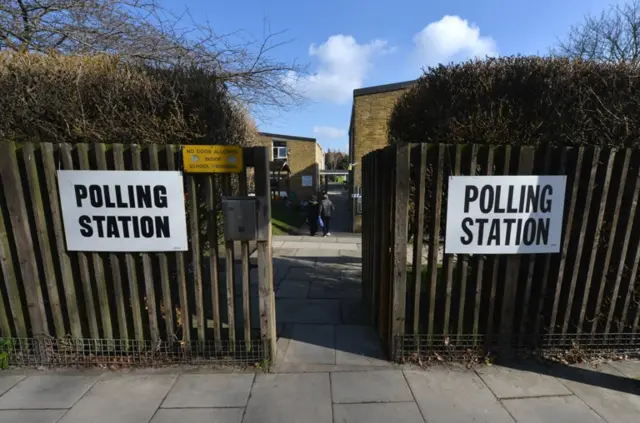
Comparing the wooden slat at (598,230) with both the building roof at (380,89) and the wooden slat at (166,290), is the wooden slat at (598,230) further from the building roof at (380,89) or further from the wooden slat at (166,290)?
the building roof at (380,89)

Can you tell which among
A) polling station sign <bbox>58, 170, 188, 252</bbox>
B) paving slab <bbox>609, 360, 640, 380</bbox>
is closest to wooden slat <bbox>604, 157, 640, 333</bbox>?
paving slab <bbox>609, 360, 640, 380</bbox>

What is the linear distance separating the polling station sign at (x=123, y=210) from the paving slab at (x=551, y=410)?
311 centimetres

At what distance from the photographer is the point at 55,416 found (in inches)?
94.6

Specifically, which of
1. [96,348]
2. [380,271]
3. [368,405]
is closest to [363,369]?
[368,405]

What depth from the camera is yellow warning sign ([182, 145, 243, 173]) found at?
106 inches

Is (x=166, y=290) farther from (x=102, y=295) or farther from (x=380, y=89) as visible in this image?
(x=380, y=89)

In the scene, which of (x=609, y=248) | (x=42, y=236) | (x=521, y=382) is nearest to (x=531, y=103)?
(x=609, y=248)

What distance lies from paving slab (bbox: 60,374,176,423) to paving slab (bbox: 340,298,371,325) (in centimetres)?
213

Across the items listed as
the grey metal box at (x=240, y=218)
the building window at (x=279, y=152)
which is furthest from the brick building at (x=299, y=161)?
the grey metal box at (x=240, y=218)

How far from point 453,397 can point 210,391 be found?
2073 millimetres

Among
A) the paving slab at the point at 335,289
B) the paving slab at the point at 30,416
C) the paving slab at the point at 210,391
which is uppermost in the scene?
the paving slab at the point at 30,416

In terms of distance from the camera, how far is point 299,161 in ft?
86.9

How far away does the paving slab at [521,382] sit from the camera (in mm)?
2691

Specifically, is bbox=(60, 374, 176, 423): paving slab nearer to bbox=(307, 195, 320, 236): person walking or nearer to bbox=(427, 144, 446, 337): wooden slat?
bbox=(427, 144, 446, 337): wooden slat
